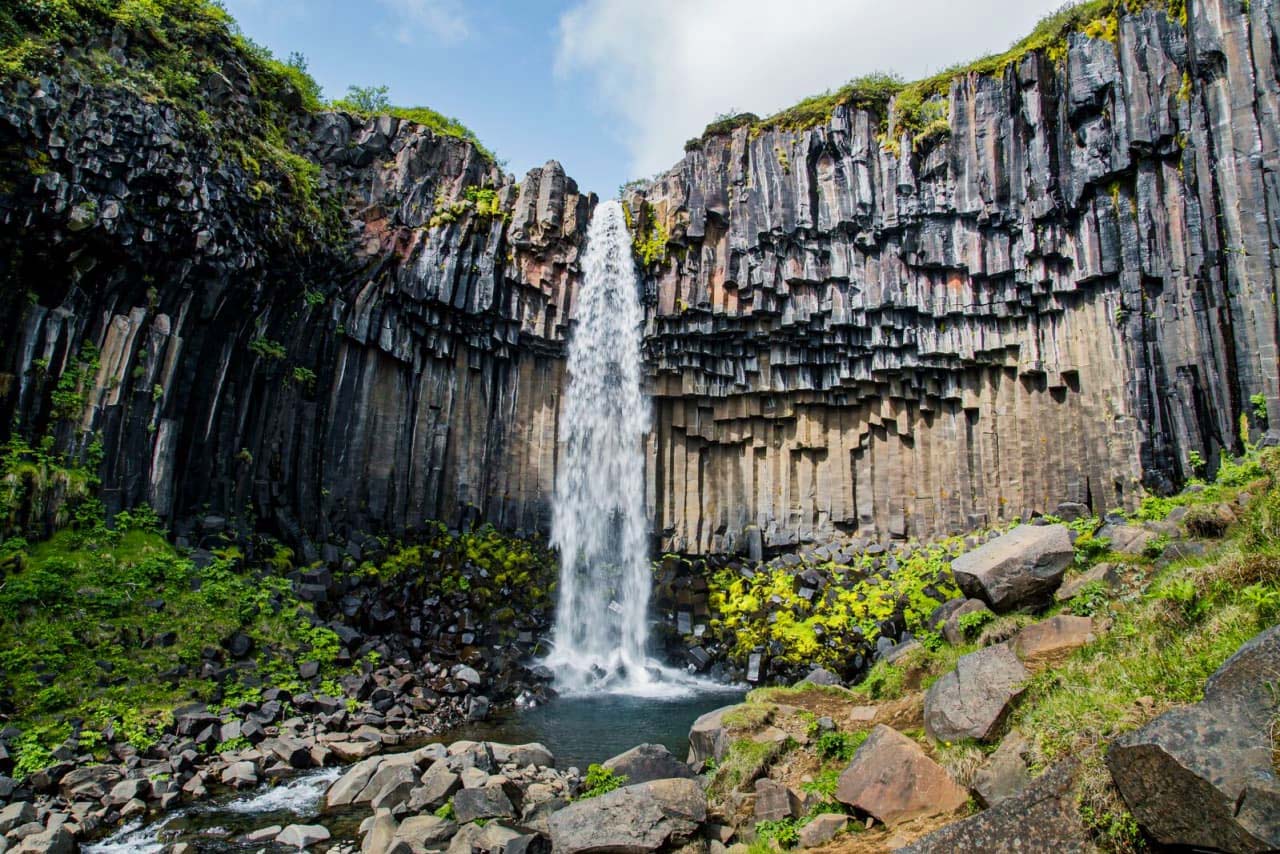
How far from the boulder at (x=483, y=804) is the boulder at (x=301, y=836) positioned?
1.57 metres

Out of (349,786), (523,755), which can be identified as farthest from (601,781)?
(349,786)

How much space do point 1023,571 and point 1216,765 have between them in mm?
5076

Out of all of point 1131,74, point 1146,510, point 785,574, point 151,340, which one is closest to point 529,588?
point 785,574

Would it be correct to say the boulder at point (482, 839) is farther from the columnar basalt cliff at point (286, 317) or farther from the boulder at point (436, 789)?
the columnar basalt cliff at point (286, 317)

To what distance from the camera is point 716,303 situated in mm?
22891

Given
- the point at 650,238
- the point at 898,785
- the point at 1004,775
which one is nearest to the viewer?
the point at 1004,775

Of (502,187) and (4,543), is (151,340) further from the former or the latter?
(502,187)

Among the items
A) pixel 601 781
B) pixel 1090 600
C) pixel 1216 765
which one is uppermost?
pixel 1090 600

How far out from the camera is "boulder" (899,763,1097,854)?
5.23m

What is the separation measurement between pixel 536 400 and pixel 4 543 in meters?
13.2

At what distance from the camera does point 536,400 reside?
78.0ft

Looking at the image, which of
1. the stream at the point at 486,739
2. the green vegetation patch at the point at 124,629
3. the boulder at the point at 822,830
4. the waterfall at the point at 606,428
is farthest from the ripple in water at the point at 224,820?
the waterfall at the point at 606,428

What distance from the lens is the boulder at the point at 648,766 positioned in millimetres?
9172

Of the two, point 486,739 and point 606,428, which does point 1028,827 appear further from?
point 606,428
